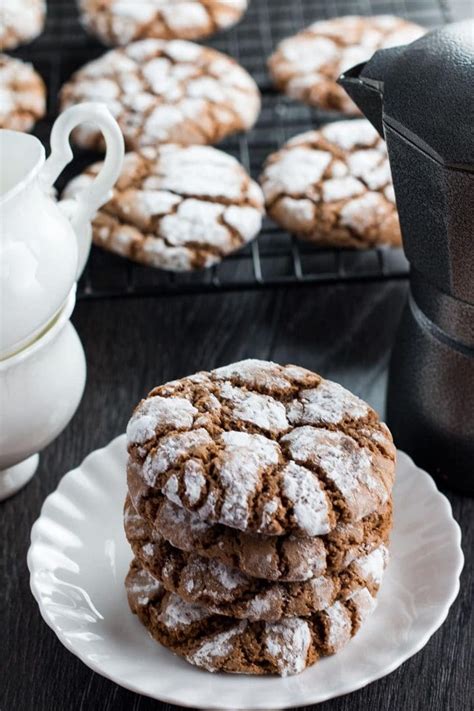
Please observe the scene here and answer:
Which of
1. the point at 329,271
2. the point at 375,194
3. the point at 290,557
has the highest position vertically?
the point at 290,557

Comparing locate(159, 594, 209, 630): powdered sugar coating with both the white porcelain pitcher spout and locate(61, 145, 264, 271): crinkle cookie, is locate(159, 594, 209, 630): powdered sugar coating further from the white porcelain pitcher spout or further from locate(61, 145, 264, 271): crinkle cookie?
locate(61, 145, 264, 271): crinkle cookie

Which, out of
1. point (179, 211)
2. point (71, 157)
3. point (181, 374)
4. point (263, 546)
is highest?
point (71, 157)

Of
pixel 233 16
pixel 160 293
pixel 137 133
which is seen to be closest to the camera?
pixel 160 293

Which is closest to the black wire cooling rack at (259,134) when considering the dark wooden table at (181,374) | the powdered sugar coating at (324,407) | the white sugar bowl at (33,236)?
the dark wooden table at (181,374)

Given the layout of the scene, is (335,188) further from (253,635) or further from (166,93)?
(253,635)

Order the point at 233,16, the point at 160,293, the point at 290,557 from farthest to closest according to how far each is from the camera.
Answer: the point at 233,16
the point at 160,293
the point at 290,557

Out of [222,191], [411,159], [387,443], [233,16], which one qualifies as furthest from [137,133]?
[387,443]

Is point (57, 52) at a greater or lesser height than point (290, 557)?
lesser

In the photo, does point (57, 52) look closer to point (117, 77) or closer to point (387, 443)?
point (117, 77)

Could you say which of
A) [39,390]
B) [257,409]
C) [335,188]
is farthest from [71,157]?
[335,188]
